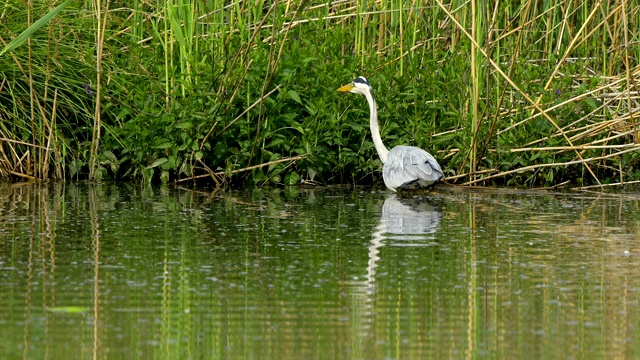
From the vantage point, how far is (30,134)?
9711 mm

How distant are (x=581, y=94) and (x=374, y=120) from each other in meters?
1.77

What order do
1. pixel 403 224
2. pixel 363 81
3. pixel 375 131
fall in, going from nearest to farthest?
pixel 403 224 < pixel 363 81 < pixel 375 131

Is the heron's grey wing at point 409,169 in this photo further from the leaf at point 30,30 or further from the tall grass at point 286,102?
the leaf at point 30,30

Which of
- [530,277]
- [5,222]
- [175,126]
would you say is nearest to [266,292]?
[530,277]

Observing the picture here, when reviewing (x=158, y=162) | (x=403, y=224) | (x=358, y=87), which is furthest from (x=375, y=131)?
(x=403, y=224)

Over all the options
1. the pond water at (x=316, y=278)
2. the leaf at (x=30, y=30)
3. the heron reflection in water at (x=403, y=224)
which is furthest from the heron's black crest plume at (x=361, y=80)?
the leaf at (x=30, y=30)

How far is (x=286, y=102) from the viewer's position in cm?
985

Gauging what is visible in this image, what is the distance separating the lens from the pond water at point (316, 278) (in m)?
4.46

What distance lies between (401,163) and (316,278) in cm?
341

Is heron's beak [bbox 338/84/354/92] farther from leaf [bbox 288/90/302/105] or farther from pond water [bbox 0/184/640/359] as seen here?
pond water [bbox 0/184/640/359]

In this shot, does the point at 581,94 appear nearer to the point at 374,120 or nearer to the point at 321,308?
the point at 374,120

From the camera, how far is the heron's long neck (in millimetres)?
9490

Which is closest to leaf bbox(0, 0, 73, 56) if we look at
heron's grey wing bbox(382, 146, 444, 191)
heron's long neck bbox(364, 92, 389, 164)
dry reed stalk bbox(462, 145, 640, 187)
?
heron's grey wing bbox(382, 146, 444, 191)

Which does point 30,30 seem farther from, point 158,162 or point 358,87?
Result: point 358,87
